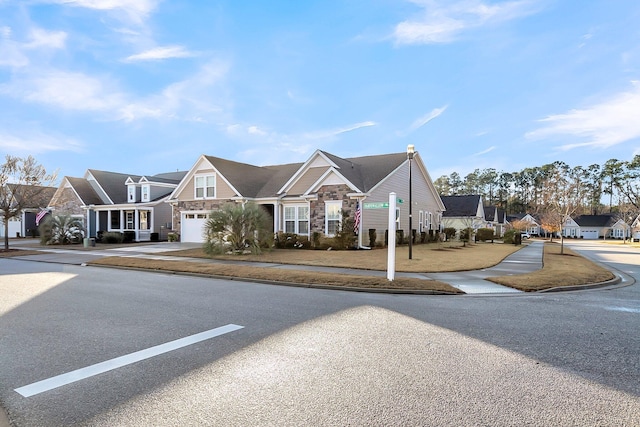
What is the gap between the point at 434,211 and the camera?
31719 mm

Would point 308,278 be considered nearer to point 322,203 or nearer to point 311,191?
point 322,203

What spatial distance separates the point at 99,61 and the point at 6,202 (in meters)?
12.6

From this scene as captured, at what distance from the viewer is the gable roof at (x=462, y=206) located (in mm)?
42438

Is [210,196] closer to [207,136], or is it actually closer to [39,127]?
[207,136]

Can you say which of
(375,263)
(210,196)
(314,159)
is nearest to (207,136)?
(210,196)

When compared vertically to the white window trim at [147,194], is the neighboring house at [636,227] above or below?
below

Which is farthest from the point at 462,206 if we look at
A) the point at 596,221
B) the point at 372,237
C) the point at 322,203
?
the point at 596,221

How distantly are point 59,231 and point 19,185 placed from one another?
596cm

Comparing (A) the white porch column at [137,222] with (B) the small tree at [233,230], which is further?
(A) the white porch column at [137,222]

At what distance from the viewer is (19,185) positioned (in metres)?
22.4

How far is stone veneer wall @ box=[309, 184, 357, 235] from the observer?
819 inches

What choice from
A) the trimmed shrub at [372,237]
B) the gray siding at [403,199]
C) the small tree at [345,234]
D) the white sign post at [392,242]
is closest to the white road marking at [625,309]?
the white sign post at [392,242]

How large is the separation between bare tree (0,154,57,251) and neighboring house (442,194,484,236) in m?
38.6

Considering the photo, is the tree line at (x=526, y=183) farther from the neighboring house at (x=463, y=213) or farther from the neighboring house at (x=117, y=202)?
the neighboring house at (x=117, y=202)
